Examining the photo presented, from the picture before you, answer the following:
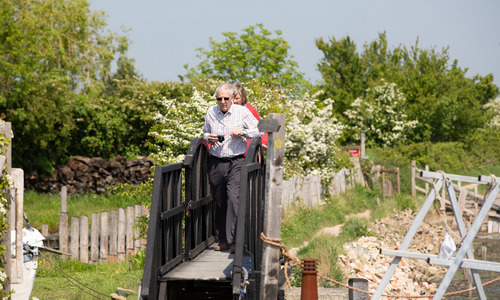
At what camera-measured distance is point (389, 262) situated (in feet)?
49.3

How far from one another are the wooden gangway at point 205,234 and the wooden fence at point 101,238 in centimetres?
555

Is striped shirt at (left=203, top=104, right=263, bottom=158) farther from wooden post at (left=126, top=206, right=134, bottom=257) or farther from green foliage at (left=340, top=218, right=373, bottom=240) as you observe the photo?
green foliage at (left=340, top=218, right=373, bottom=240)

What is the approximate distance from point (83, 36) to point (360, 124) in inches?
690

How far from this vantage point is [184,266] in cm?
592

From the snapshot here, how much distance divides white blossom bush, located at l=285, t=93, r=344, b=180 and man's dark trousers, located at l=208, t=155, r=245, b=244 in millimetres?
13120

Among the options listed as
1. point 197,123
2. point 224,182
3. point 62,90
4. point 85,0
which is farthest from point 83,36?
point 224,182

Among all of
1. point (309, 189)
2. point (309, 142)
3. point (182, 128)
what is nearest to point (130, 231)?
point (182, 128)

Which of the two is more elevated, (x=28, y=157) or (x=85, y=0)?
(x=85, y=0)

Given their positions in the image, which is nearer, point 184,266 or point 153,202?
point 153,202

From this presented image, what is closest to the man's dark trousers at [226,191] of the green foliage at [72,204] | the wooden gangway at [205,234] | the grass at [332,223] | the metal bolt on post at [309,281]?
the wooden gangway at [205,234]

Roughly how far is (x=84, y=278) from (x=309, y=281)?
5807mm

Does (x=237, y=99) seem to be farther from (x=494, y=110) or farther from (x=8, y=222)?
(x=494, y=110)

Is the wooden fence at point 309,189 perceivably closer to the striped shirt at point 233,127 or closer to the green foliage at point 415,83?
the striped shirt at point 233,127

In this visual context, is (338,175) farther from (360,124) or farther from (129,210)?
(360,124)
